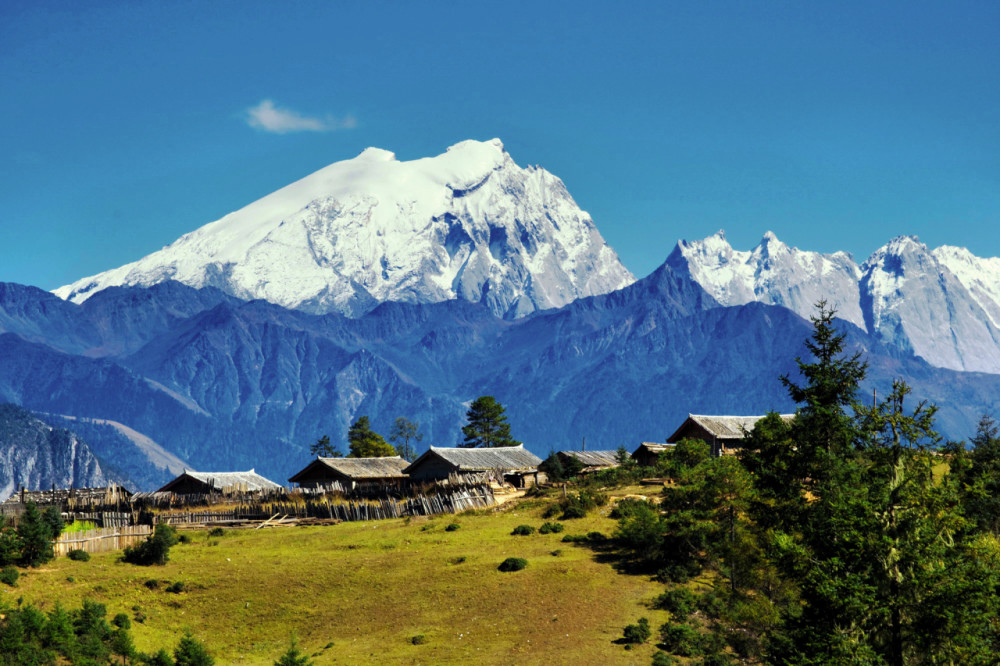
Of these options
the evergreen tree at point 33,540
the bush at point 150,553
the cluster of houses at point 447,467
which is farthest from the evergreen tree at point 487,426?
the evergreen tree at point 33,540

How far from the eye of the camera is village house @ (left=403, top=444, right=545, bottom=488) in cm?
9069

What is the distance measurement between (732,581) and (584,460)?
198ft

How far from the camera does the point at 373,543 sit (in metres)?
59.1

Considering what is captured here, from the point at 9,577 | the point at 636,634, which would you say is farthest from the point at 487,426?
the point at 636,634

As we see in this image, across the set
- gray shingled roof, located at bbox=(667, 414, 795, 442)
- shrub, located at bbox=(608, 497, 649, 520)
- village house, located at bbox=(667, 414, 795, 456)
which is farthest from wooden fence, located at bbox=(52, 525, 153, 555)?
village house, located at bbox=(667, 414, 795, 456)

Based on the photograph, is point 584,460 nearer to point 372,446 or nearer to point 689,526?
point 372,446

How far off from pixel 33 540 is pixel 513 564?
70.5 feet

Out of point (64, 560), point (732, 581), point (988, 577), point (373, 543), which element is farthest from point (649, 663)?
point (64, 560)

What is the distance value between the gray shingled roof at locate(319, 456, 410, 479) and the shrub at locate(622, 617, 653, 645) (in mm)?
54068

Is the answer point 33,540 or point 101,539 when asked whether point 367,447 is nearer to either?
point 101,539

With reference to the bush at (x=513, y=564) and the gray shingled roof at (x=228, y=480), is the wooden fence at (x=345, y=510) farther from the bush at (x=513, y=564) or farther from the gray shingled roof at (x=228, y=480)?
the bush at (x=513, y=564)

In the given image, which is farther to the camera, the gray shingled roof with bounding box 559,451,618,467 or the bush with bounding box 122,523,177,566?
the gray shingled roof with bounding box 559,451,618,467

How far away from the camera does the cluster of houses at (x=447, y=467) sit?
9006 centimetres

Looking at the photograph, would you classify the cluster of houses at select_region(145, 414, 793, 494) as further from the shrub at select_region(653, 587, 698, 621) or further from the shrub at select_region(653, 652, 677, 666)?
the shrub at select_region(653, 652, 677, 666)
